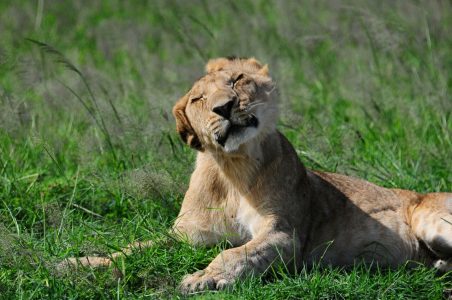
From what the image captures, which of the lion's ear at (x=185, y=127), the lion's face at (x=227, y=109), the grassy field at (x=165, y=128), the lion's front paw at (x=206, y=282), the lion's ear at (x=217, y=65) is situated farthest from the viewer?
the lion's ear at (x=217, y=65)

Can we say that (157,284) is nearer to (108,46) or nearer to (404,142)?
(404,142)

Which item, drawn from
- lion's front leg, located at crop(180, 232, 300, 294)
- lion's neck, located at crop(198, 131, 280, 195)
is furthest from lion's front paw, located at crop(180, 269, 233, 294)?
lion's neck, located at crop(198, 131, 280, 195)

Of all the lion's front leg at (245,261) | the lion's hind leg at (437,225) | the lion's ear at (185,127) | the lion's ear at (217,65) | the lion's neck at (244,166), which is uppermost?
the lion's ear at (217,65)

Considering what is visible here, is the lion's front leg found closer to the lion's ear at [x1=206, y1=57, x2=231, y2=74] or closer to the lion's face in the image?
the lion's face

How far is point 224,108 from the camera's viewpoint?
16.6ft

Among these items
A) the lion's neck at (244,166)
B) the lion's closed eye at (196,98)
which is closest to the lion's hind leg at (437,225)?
the lion's neck at (244,166)

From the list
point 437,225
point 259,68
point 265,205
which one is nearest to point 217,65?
point 259,68

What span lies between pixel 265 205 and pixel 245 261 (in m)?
0.45

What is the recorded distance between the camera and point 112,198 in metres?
6.59

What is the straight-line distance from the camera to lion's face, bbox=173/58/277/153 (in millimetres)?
5113

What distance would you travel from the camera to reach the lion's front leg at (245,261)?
5.00 metres

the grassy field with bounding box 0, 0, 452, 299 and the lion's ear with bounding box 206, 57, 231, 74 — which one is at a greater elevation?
the lion's ear with bounding box 206, 57, 231, 74

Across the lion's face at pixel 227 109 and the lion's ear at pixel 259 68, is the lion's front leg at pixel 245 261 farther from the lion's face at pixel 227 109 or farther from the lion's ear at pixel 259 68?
the lion's ear at pixel 259 68

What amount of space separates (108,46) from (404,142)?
4.34m
